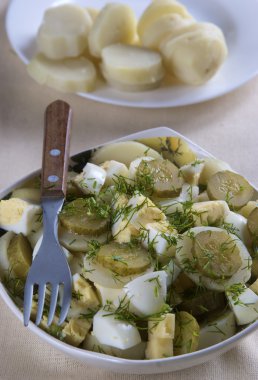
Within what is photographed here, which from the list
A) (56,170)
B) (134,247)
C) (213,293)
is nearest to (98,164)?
(56,170)

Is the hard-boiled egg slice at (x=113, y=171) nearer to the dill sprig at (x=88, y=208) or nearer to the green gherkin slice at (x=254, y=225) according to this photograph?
the dill sprig at (x=88, y=208)

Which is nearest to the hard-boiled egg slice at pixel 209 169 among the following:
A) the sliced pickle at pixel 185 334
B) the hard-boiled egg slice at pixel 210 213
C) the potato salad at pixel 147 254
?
the potato salad at pixel 147 254

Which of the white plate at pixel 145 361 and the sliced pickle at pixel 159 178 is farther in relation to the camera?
the sliced pickle at pixel 159 178

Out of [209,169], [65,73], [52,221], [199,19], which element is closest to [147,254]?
[52,221]

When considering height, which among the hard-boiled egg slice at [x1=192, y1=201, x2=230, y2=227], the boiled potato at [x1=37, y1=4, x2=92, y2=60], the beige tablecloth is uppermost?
the boiled potato at [x1=37, y1=4, x2=92, y2=60]

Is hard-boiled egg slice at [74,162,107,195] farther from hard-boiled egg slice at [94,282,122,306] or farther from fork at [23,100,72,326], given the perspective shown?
hard-boiled egg slice at [94,282,122,306]

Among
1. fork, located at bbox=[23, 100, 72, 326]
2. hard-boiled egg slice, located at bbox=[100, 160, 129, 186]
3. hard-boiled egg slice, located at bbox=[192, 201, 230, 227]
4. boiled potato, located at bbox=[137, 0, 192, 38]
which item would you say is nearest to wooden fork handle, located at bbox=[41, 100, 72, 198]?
fork, located at bbox=[23, 100, 72, 326]
